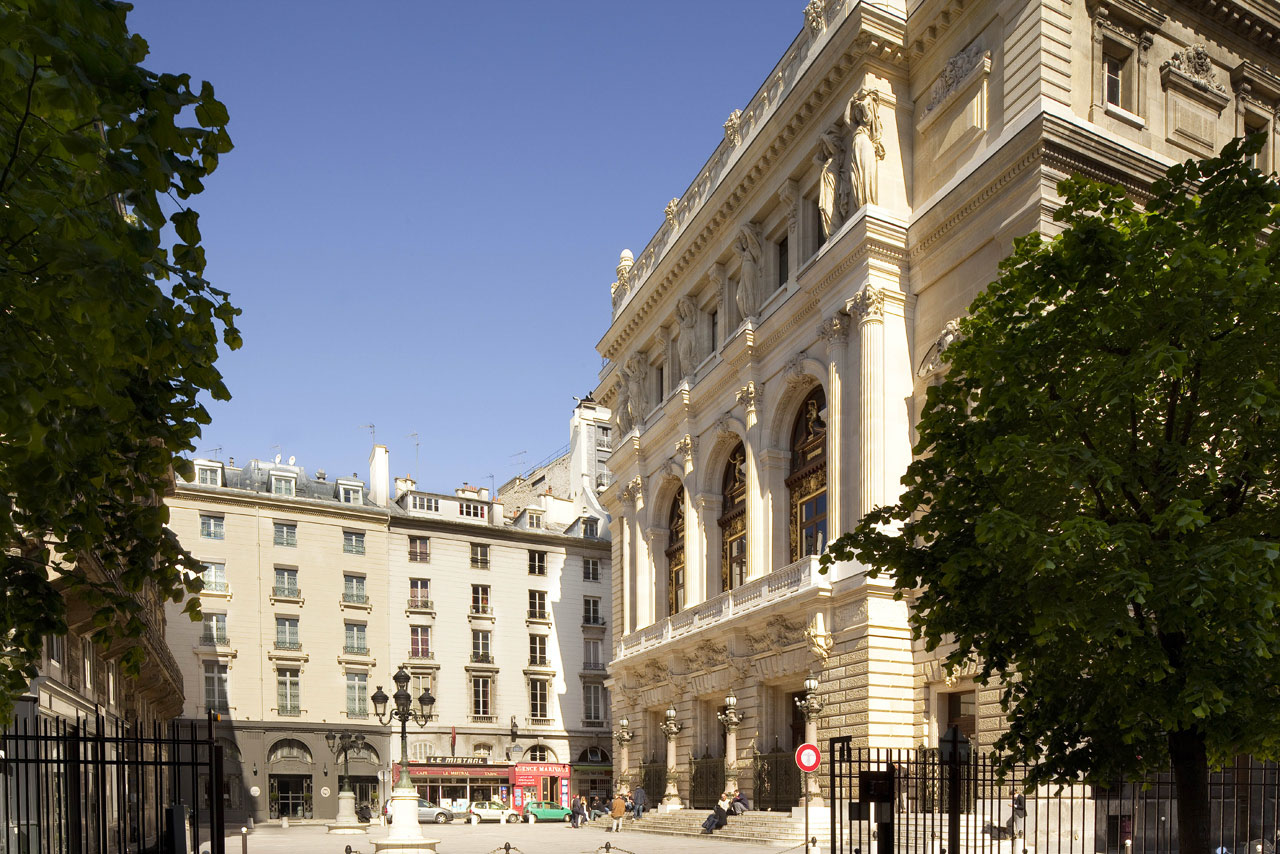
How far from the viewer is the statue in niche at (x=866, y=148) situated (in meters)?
32.6

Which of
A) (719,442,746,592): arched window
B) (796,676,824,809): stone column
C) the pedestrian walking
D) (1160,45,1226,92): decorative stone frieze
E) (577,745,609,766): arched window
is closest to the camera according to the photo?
(1160,45,1226,92): decorative stone frieze

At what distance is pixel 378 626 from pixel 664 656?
20524 millimetres

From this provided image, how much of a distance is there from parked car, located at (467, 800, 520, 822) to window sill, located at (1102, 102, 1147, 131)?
39.8 metres

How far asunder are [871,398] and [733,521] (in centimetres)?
1099

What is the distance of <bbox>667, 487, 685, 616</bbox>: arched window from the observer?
46.0 m

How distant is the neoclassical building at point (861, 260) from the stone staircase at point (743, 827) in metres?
1.54

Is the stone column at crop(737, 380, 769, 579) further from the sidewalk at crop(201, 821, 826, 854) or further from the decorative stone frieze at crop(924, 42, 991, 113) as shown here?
the decorative stone frieze at crop(924, 42, 991, 113)

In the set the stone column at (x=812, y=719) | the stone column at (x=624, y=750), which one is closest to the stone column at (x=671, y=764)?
the stone column at (x=624, y=750)

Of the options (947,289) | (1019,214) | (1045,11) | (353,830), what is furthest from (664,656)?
(1045,11)

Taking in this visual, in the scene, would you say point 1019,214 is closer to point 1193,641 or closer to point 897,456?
point 897,456

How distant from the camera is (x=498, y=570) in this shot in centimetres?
6316

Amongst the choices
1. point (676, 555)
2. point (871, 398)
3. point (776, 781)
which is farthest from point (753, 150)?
point (776, 781)

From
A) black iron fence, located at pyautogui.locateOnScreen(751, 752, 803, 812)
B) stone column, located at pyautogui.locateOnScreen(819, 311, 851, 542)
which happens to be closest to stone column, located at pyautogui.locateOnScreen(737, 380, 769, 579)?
stone column, located at pyautogui.locateOnScreen(819, 311, 851, 542)

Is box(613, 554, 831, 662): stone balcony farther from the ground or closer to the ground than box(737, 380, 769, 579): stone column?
closer to the ground
